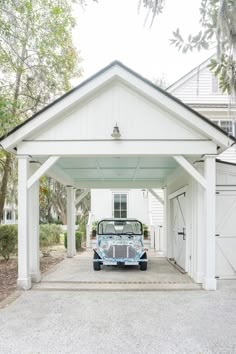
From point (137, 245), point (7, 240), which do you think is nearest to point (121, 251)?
point (137, 245)

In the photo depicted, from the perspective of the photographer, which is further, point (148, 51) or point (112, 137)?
point (112, 137)

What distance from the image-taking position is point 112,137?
7.50 meters

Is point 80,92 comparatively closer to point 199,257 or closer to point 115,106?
point 115,106

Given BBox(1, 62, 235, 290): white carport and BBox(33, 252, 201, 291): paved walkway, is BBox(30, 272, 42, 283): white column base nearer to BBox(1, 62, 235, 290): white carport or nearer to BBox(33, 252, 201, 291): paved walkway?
BBox(33, 252, 201, 291): paved walkway

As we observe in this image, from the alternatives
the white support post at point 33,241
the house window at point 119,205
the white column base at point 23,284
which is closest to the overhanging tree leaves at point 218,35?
the white support post at point 33,241

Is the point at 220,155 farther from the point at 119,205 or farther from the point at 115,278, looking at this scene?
the point at 119,205

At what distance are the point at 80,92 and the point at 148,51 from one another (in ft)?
8.31

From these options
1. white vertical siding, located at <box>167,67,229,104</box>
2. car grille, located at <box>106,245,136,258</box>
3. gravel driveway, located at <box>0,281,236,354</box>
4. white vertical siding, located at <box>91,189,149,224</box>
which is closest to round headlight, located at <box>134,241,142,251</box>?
car grille, located at <box>106,245,136,258</box>

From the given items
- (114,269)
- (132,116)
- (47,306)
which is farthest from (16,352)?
(114,269)

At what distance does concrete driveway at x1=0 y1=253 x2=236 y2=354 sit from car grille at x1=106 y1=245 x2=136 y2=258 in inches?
91.3

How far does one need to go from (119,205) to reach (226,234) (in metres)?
13.1

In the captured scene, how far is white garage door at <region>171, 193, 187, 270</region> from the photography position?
1012cm

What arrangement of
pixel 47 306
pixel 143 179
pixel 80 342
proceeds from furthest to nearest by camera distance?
pixel 143 179 < pixel 47 306 < pixel 80 342

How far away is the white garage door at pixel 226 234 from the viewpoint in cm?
861
